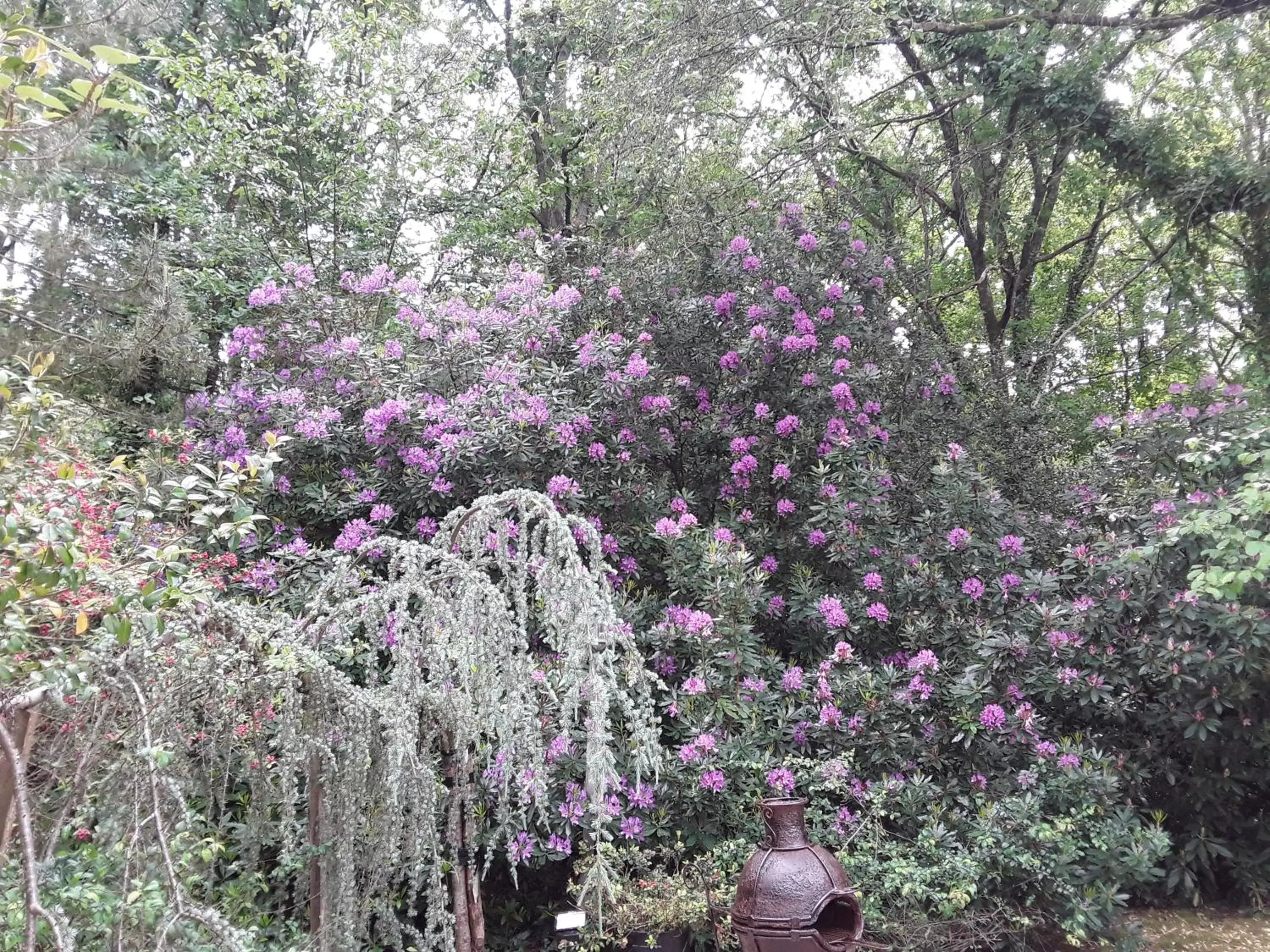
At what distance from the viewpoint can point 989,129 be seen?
239 inches

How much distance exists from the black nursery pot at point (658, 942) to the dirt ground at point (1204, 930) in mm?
1997

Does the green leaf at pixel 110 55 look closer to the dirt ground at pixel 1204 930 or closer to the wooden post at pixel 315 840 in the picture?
the wooden post at pixel 315 840

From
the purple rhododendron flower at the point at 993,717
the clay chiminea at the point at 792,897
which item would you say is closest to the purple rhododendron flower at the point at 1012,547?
the purple rhododendron flower at the point at 993,717

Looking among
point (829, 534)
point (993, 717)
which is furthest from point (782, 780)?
point (829, 534)

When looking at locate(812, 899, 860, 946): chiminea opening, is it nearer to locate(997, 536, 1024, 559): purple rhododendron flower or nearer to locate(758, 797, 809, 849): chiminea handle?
locate(758, 797, 809, 849): chiminea handle

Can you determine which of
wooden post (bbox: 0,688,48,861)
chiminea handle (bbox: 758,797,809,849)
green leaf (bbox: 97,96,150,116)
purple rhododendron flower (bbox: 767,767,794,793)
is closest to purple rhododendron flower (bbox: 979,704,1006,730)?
purple rhododendron flower (bbox: 767,767,794,793)

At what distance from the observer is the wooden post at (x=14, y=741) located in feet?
5.68

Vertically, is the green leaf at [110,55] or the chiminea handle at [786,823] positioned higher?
the green leaf at [110,55]

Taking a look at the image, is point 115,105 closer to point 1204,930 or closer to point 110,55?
point 110,55

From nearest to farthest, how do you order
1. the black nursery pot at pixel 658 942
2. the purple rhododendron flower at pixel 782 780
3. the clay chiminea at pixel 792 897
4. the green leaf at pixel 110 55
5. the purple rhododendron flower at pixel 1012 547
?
the green leaf at pixel 110 55, the clay chiminea at pixel 792 897, the black nursery pot at pixel 658 942, the purple rhododendron flower at pixel 782 780, the purple rhododendron flower at pixel 1012 547

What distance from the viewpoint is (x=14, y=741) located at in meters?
1.79

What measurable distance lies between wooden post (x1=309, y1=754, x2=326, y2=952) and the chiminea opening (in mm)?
1432

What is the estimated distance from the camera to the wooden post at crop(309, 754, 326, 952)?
210 cm

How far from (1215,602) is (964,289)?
4070 millimetres
